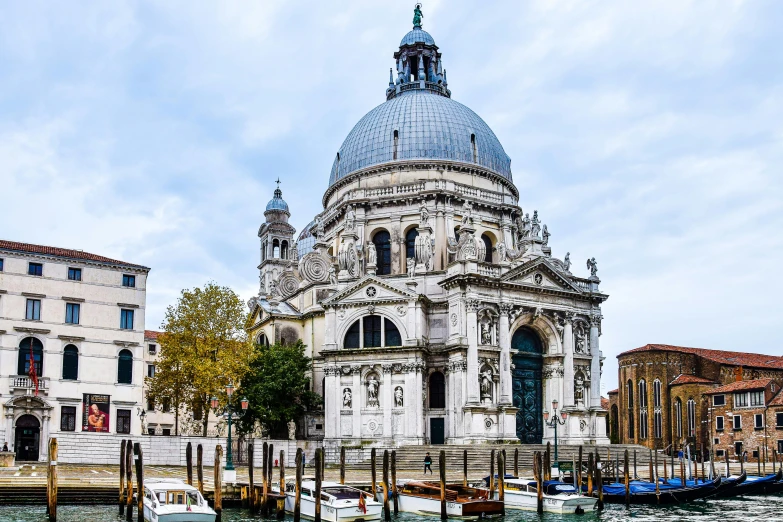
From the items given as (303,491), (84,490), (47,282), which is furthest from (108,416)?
(303,491)

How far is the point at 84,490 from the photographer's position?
28391 mm

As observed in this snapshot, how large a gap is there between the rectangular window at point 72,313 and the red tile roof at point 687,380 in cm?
4005

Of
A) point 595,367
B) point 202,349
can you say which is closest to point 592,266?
point 595,367

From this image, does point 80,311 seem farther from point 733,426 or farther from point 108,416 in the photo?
point 733,426

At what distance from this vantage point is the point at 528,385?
50.5 metres

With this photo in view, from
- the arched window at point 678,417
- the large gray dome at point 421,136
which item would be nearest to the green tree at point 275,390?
the large gray dome at point 421,136

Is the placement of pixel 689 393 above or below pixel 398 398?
above

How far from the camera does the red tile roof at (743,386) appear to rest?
56.6 metres

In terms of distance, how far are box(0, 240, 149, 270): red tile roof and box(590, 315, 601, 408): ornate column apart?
24.4m

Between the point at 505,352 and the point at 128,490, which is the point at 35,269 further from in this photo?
the point at 505,352

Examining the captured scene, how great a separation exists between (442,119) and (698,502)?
29.5 m

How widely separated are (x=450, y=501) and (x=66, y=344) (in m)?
20.7

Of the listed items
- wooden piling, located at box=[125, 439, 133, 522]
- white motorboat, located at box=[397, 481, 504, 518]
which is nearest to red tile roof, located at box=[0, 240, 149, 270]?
wooden piling, located at box=[125, 439, 133, 522]

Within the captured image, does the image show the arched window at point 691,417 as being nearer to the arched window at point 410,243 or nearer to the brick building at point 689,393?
the brick building at point 689,393
